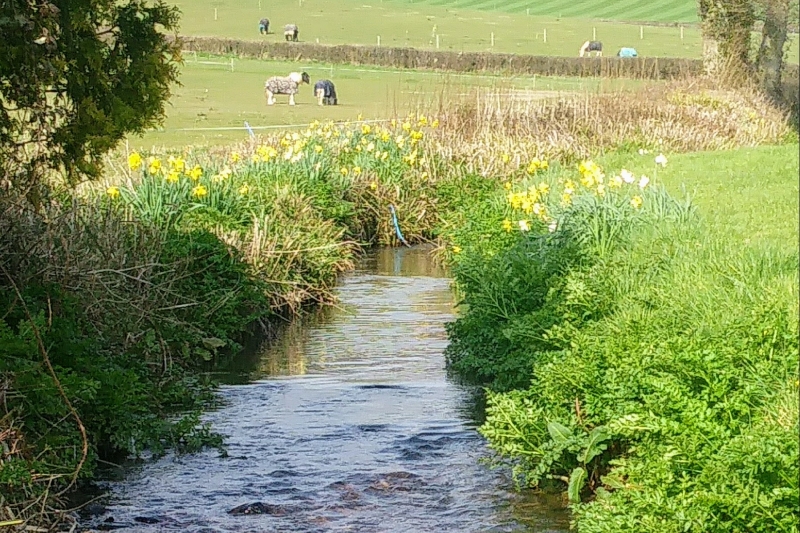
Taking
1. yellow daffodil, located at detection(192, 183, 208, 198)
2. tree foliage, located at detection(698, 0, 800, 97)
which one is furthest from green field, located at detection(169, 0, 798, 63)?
yellow daffodil, located at detection(192, 183, 208, 198)

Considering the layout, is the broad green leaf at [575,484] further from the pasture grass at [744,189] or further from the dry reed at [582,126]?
the dry reed at [582,126]

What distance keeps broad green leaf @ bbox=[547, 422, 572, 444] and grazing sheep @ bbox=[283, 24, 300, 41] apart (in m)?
52.7

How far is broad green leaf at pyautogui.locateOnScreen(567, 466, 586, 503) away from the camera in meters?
6.64

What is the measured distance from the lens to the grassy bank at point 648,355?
17.5 ft

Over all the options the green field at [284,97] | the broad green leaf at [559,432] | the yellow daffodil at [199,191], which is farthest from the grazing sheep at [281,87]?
the broad green leaf at [559,432]

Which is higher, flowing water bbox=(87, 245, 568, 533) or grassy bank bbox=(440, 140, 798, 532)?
grassy bank bbox=(440, 140, 798, 532)

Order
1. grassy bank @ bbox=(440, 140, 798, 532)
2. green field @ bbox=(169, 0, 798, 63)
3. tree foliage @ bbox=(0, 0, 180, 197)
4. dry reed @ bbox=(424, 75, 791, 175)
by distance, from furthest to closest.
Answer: green field @ bbox=(169, 0, 798, 63) → dry reed @ bbox=(424, 75, 791, 175) → tree foliage @ bbox=(0, 0, 180, 197) → grassy bank @ bbox=(440, 140, 798, 532)

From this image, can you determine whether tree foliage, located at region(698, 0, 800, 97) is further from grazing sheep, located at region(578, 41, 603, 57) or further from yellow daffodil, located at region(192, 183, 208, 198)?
grazing sheep, located at region(578, 41, 603, 57)

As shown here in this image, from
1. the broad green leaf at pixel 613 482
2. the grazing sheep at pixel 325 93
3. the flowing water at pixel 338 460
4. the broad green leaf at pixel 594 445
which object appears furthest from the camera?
the grazing sheep at pixel 325 93

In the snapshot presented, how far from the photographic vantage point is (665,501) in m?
5.51

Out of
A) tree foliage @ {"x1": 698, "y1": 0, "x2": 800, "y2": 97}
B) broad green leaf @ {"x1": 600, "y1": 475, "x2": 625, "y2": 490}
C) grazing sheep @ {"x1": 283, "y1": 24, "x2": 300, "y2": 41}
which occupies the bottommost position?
broad green leaf @ {"x1": 600, "y1": 475, "x2": 625, "y2": 490}

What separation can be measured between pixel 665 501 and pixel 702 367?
804mm

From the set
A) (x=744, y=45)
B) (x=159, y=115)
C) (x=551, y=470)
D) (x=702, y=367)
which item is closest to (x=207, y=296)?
(x=159, y=115)

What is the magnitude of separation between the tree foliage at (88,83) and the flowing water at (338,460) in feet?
6.37
